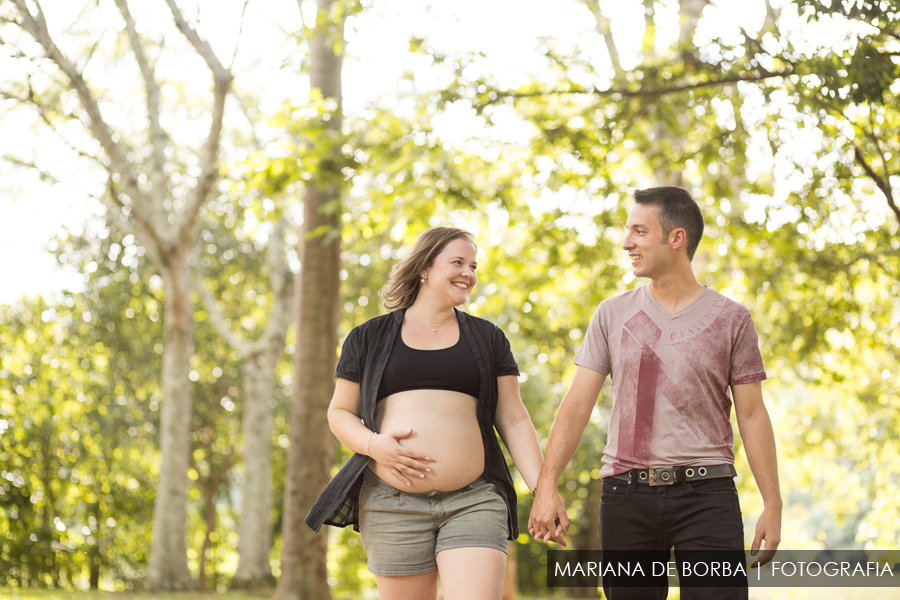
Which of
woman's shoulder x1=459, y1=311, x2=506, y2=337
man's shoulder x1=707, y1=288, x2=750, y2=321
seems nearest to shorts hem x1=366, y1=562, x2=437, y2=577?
woman's shoulder x1=459, y1=311, x2=506, y2=337

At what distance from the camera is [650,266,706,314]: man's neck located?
3.60m

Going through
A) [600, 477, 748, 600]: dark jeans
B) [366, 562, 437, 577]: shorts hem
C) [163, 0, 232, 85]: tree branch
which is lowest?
[366, 562, 437, 577]: shorts hem

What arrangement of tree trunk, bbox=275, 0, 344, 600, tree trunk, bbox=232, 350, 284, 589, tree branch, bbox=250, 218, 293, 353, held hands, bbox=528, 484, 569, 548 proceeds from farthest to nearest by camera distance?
tree branch, bbox=250, 218, 293, 353, tree trunk, bbox=232, 350, 284, 589, tree trunk, bbox=275, 0, 344, 600, held hands, bbox=528, 484, 569, 548

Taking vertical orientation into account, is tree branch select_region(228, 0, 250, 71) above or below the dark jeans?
above

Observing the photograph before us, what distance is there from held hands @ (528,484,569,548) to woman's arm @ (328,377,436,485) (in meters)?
0.54

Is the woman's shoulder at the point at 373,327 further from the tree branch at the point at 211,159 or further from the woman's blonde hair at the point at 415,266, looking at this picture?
the tree branch at the point at 211,159

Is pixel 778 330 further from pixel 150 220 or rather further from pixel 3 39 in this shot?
pixel 3 39

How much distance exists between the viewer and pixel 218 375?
23.6 m

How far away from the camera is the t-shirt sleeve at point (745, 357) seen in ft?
11.2

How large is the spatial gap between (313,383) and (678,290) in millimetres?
6321

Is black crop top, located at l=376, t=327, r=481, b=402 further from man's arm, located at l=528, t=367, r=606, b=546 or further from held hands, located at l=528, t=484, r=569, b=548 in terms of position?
held hands, located at l=528, t=484, r=569, b=548

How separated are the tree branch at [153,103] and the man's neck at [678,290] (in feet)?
36.1

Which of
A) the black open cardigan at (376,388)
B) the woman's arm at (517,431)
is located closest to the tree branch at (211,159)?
the black open cardigan at (376,388)

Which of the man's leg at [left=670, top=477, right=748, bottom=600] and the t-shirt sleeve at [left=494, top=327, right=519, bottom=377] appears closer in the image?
the man's leg at [left=670, top=477, right=748, bottom=600]
